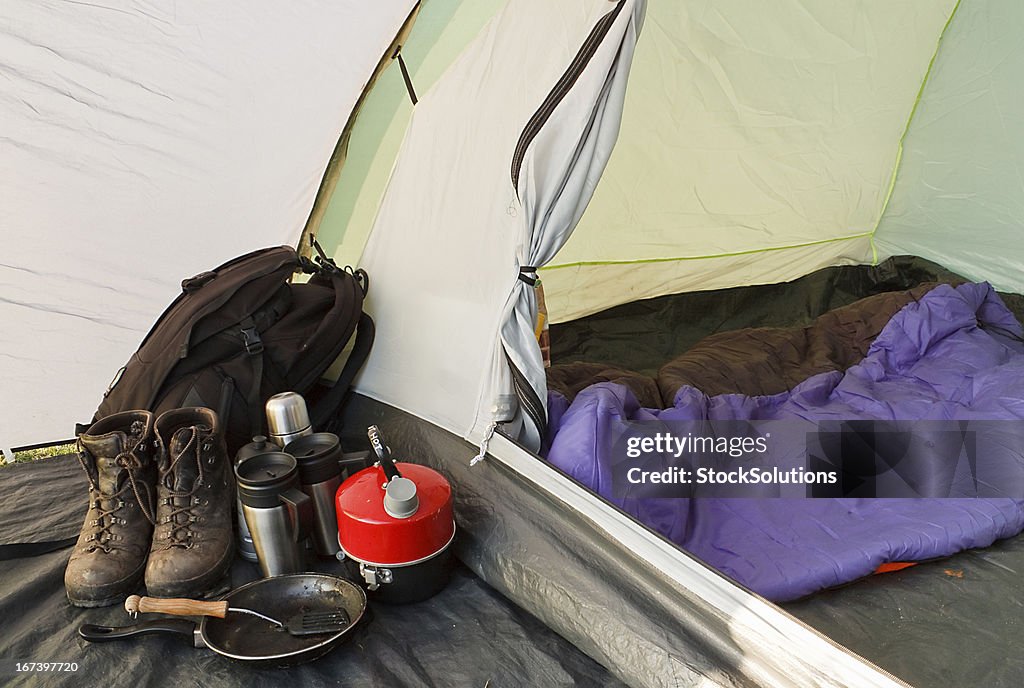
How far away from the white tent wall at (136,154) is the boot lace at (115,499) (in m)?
0.57

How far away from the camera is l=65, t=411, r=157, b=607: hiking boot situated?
1195 millimetres

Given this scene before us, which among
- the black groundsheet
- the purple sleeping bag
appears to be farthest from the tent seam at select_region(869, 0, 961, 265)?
the black groundsheet

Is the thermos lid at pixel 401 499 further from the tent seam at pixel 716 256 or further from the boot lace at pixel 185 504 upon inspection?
the tent seam at pixel 716 256

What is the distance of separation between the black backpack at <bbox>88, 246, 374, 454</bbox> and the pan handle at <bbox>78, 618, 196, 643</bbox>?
359 mm

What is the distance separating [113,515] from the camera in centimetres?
122

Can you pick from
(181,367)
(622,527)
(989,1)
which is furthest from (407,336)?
(989,1)

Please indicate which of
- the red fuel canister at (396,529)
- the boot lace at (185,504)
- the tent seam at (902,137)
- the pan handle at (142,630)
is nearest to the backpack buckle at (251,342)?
the boot lace at (185,504)

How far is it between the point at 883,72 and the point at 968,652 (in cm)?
154

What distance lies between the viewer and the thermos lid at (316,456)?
48.4 inches

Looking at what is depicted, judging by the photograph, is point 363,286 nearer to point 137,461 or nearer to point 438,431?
point 438,431

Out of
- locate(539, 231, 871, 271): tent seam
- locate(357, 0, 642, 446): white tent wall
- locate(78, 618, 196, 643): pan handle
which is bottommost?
locate(78, 618, 196, 643): pan handle

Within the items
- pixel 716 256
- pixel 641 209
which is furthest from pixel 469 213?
pixel 716 256

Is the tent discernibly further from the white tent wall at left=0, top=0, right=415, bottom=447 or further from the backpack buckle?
the backpack buckle

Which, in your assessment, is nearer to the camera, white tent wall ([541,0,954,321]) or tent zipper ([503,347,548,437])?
tent zipper ([503,347,548,437])
